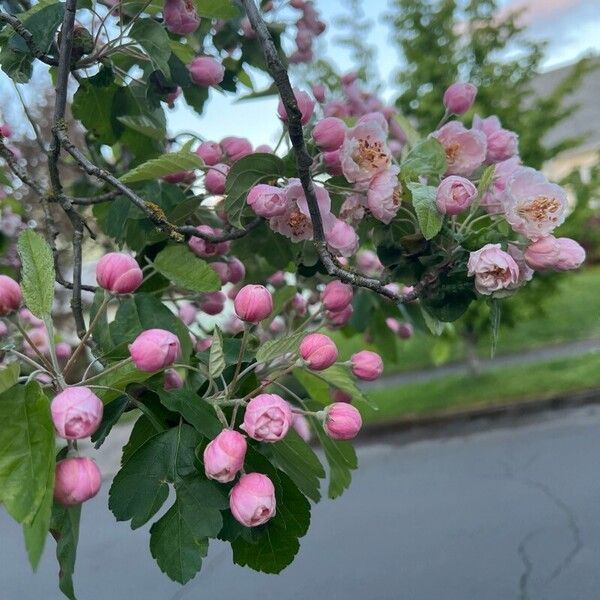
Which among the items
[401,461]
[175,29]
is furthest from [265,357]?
[401,461]

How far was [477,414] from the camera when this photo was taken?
287 inches

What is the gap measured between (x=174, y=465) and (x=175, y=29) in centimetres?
78

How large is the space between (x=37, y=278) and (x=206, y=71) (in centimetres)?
66

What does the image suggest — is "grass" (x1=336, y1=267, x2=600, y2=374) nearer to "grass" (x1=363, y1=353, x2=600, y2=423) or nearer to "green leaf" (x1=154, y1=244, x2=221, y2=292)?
"grass" (x1=363, y1=353, x2=600, y2=423)

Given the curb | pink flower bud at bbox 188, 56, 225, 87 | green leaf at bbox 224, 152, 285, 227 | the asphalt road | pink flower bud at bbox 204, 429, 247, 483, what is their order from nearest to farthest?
pink flower bud at bbox 204, 429, 247, 483, green leaf at bbox 224, 152, 285, 227, pink flower bud at bbox 188, 56, 225, 87, the asphalt road, the curb

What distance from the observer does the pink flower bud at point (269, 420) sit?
2.98 feet

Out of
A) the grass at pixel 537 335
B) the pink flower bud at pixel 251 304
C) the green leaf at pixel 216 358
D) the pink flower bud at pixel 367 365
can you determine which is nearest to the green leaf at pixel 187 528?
the green leaf at pixel 216 358

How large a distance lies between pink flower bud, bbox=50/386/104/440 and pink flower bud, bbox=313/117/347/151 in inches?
22.3

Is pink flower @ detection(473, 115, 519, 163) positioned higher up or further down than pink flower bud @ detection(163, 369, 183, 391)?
higher up

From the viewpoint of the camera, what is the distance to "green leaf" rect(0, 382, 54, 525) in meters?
0.75

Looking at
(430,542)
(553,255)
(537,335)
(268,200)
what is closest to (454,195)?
(553,255)

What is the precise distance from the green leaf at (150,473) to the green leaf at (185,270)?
27 cm

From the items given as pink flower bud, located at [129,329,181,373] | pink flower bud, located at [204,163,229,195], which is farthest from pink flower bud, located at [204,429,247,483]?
pink flower bud, located at [204,163,229,195]

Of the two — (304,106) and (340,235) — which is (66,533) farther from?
(304,106)
